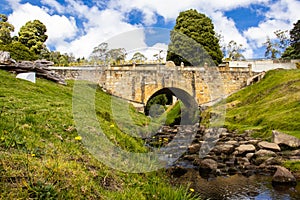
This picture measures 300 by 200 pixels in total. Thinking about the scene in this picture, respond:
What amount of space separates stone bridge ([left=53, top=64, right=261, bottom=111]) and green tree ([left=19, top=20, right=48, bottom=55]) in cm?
2629

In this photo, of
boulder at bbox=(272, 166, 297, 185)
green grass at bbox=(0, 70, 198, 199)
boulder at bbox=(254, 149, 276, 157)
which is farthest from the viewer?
boulder at bbox=(254, 149, 276, 157)

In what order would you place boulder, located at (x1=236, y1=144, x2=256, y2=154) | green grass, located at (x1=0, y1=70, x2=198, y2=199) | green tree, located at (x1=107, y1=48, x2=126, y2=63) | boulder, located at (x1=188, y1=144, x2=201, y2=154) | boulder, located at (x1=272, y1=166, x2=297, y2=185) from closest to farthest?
green grass, located at (x1=0, y1=70, x2=198, y2=199), boulder, located at (x1=272, y1=166, x2=297, y2=185), green tree, located at (x1=107, y1=48, x2=126, y2=63), boulder, located at (x1=236, y1=144, x2=256, y2=154), boulder, located at (x1=188, y1=144, x2=201, y2=154)

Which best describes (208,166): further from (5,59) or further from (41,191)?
(5,59)

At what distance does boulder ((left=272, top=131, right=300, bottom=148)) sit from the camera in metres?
14.6

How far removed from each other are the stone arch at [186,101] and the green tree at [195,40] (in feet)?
26.1

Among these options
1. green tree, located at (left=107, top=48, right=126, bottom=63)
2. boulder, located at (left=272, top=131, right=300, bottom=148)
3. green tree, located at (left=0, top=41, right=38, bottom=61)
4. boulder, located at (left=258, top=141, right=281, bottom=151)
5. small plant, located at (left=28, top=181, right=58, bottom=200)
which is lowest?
boulder, located at (left=258, top=141, right=281, bottom=151)

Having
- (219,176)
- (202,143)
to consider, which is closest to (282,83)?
(202,143)

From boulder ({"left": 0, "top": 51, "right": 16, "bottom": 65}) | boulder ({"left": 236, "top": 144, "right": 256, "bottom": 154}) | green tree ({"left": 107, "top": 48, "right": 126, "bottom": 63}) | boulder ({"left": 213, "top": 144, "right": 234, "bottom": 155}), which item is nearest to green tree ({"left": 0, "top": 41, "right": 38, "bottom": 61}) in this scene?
green tree ({"left": 107, "top": 48, "right": 126, "bottom": 63})

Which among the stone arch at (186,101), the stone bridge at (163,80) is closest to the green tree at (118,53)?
the stone bridge at (163,80)

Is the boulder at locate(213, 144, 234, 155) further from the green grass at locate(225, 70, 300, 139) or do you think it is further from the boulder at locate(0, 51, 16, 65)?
the boulder at locate(0, 51, 16, 65)

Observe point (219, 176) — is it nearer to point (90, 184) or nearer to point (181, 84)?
point (90, 184)

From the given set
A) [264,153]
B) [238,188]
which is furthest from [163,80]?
[238,188]

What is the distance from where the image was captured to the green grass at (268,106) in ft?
62.8

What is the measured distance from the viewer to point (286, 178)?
10.6 meters
